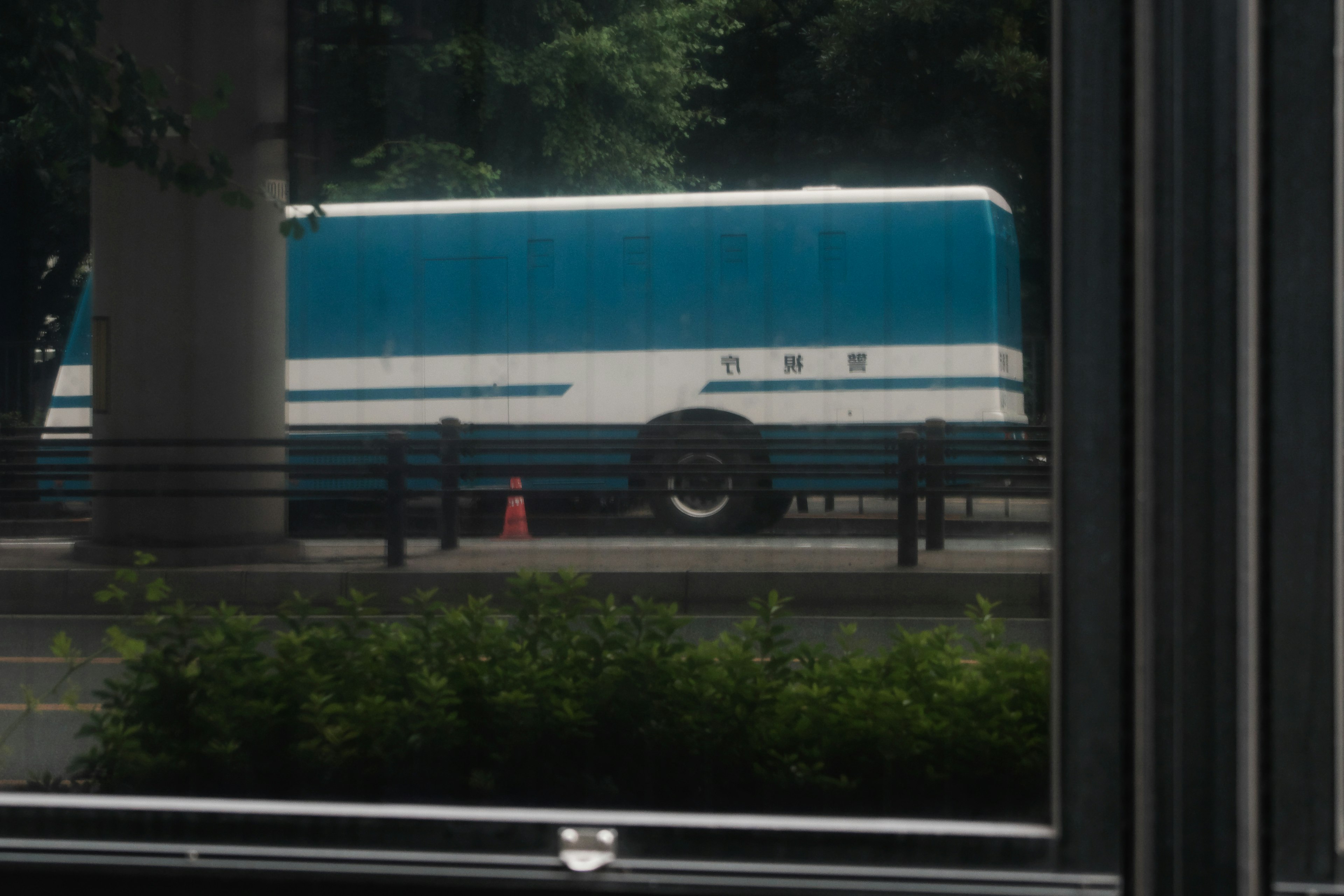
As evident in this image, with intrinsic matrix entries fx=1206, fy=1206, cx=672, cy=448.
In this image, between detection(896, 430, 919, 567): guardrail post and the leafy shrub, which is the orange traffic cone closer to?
the leafy shrub

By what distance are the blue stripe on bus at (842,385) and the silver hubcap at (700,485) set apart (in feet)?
0.35

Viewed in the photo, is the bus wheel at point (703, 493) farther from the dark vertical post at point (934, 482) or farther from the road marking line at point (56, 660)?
the road marking line at point (56, 660)

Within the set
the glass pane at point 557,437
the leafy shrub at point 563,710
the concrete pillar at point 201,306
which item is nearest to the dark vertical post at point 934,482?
the glass pane at point 557,437

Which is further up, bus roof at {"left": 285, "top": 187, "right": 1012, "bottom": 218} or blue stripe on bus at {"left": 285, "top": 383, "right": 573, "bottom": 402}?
bus roof at {"left": 285, "top": 187, "right": 1012, "bottom": 218}

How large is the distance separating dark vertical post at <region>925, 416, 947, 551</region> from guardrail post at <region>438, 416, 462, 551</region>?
685 millimetres

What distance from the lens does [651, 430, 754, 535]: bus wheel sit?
1.83 meters

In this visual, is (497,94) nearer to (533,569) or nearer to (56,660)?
(533,569)

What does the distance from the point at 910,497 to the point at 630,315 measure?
591 millimetres

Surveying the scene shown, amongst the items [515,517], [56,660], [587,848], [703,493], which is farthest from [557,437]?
[56,660]

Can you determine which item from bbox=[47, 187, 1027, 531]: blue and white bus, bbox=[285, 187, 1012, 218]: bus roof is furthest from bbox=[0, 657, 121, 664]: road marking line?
bbox=[285, 187, 1012, 218]: bus roof

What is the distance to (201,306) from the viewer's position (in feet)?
6.12

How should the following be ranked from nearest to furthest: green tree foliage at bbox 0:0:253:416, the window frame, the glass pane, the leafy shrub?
the window frame < the leafy shrub < the glass pane < green tree foliage at bbox 0:0:253:416

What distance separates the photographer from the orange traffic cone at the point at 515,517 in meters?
1.81

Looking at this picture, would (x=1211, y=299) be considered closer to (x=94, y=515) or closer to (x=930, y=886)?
(x=930, y=886)
